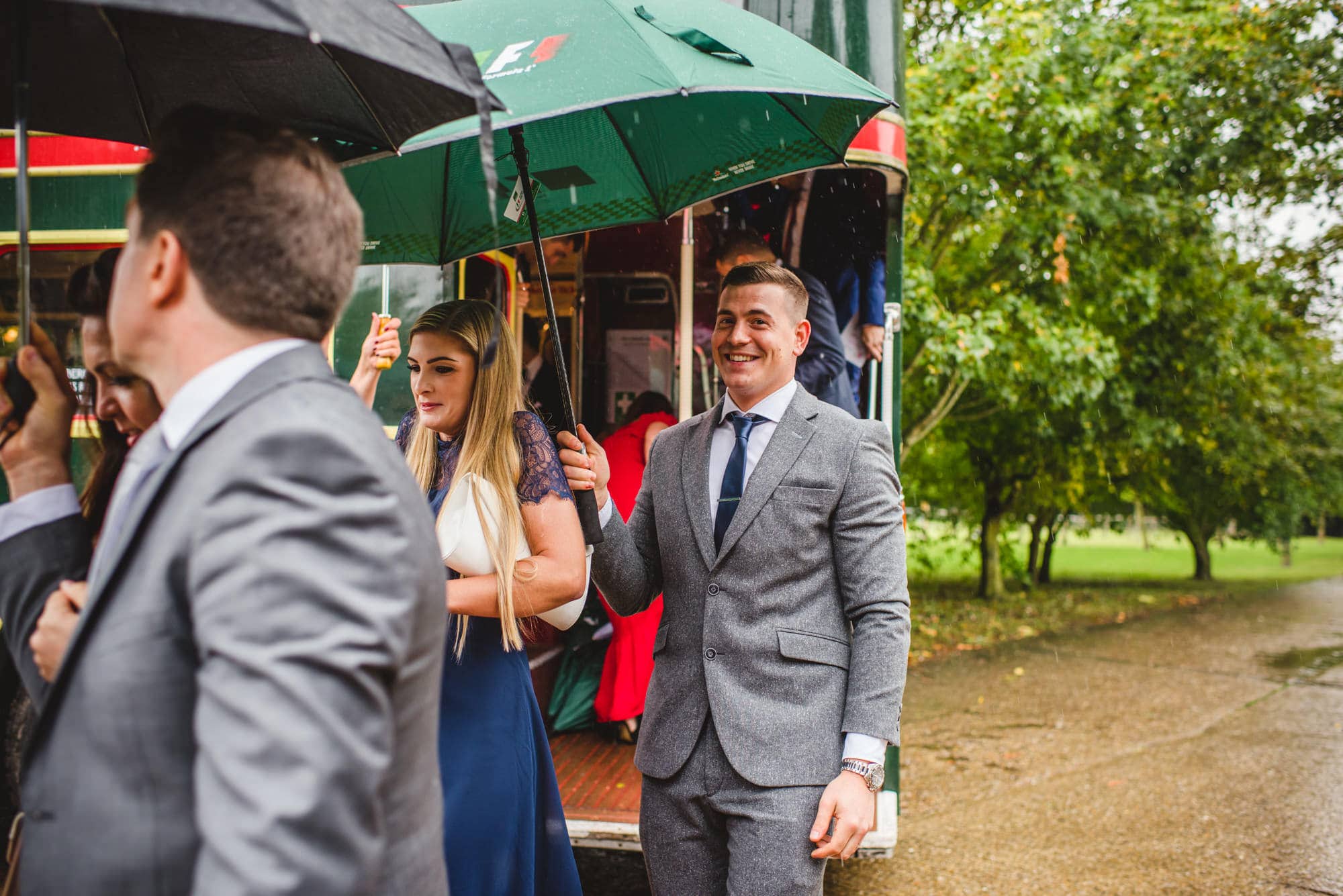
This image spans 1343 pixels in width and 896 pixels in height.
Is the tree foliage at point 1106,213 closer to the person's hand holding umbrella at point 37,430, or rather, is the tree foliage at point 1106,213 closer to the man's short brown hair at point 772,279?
the man's short brown hair at point 772,279

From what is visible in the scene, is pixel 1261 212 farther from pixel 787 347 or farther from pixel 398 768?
pixel 398 768

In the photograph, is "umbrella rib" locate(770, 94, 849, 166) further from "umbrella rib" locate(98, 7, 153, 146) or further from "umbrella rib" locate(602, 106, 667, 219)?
"umbrella rib" locate(98, 7, 153, 146)

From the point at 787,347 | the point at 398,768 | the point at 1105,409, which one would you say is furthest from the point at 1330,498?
the point at 398,768

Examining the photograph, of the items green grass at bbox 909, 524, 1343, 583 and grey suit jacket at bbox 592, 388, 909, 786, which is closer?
grey suit jacket at bbox 592, 388, 909, 786

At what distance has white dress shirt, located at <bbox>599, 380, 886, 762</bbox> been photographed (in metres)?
2.47

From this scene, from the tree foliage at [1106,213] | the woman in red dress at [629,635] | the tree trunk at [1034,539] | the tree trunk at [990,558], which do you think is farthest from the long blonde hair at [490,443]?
the tree trunk at [1034,539]

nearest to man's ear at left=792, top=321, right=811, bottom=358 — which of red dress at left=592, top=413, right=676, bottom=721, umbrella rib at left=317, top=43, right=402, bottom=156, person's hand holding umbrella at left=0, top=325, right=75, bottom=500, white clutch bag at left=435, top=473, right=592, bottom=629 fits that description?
white clutch bag at left=435, top=473, right=592, bottom=629

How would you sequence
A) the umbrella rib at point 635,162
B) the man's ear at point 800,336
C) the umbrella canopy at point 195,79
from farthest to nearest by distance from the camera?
the umbrella rib at point 635,162, the man's ear at point 800,336, the umbrella canopy at point 195,79

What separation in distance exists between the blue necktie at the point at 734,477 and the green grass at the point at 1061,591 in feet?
17.5

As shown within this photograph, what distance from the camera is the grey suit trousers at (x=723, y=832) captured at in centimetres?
218

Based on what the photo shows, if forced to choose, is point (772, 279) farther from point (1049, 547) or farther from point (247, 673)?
point (1049, 547)

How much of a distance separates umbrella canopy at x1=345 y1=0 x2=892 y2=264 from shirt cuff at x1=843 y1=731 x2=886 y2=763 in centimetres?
139

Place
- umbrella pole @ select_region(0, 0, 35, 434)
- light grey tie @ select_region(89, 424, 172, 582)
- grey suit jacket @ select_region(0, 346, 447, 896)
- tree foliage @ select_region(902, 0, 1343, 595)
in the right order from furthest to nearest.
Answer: tree foliage @ select_region(902, 0, 1343, 595) → umbrella pole @ select_region(0, 0, 35, 434) → light grey tie @ select_region(89, 424, 172, 582) → grey suit jacket @ select_region(0, 346, 447, 896)

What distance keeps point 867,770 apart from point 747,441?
0.83 meters
